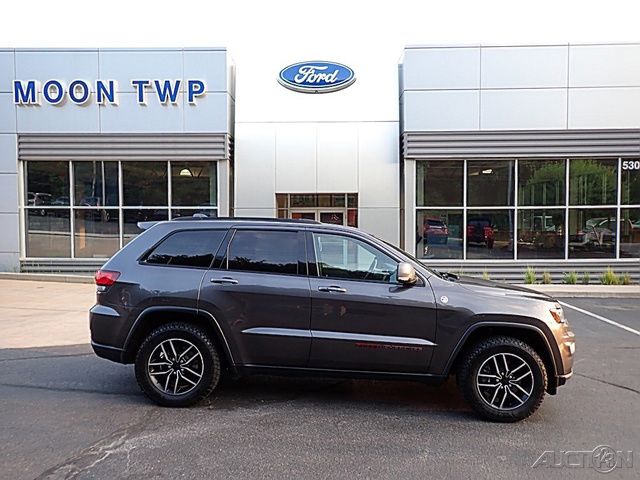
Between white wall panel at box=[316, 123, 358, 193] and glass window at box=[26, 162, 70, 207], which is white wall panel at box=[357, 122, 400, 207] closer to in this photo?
white wall panel at box=[316, 123, 358, 193]

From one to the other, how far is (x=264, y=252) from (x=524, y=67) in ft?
41.4

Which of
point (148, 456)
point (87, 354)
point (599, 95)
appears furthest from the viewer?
point (599, 95)

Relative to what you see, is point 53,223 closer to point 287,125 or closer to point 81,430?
point 287,125

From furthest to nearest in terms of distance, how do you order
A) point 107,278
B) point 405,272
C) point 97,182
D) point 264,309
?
1. point 97,182
2. point 107,278
3. point 264,309
4. point 405,272

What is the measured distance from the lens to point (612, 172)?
50.0 feet

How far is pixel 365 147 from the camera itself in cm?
1511

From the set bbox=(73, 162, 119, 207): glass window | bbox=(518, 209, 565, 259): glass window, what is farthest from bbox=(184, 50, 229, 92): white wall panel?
bbox=(518, 209, 565, 259): glass window

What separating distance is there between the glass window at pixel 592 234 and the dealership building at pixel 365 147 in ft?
0.14

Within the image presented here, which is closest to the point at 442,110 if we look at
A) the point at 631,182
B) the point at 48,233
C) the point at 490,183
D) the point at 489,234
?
the point at 490,183

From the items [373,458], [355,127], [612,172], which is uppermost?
[355,127]

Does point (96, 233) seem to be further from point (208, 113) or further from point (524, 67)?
point (524, 67)

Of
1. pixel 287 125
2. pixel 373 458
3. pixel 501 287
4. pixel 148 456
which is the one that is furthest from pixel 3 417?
pixel 287 125

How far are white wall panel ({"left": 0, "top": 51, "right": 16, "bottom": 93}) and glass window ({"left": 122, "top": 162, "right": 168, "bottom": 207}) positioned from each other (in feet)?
13.2

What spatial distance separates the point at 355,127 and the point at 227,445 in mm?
12098
